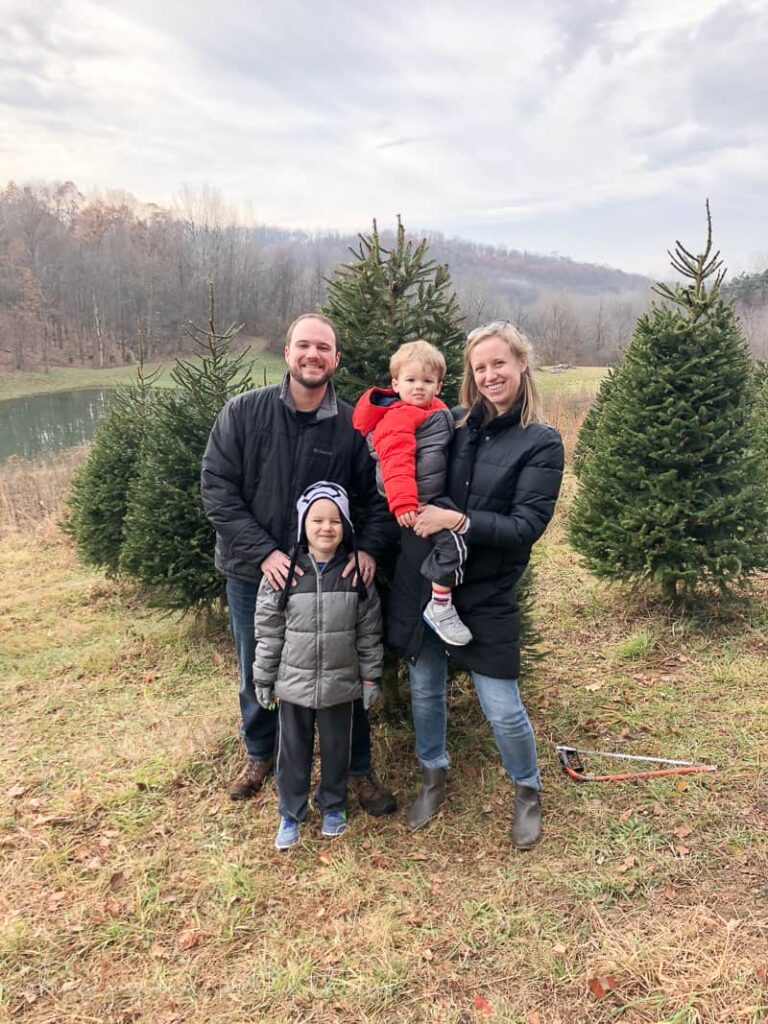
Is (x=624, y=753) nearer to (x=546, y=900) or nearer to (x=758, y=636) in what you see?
(x=546, y=900)

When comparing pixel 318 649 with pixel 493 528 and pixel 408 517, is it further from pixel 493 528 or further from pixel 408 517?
pixel 493 528

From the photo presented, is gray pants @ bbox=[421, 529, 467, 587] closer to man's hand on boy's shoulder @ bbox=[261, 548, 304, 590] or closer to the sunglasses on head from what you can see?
man's hand on boy's shoulder @ bbox=[261, 548, 304, 590]

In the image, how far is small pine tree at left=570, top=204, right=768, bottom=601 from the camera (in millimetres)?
5359

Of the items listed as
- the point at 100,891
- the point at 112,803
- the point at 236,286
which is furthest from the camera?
the point at 236,286

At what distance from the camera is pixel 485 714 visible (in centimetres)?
327

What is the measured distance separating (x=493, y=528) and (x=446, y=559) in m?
0.26

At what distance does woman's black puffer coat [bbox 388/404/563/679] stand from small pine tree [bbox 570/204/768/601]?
9.71ft

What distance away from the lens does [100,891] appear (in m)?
3.12

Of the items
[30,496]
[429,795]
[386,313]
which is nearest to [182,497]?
[386,313]

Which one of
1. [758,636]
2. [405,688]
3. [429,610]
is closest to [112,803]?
[405,688]

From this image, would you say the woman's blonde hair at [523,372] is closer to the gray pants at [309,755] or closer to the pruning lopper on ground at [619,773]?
the gray pants at [309,755]

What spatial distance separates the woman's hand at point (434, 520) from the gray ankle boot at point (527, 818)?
1.51 metres

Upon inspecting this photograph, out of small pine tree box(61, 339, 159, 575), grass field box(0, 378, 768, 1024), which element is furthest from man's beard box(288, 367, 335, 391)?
small pine tree box(61, 339, 159, 575)

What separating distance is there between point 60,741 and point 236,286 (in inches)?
2586
